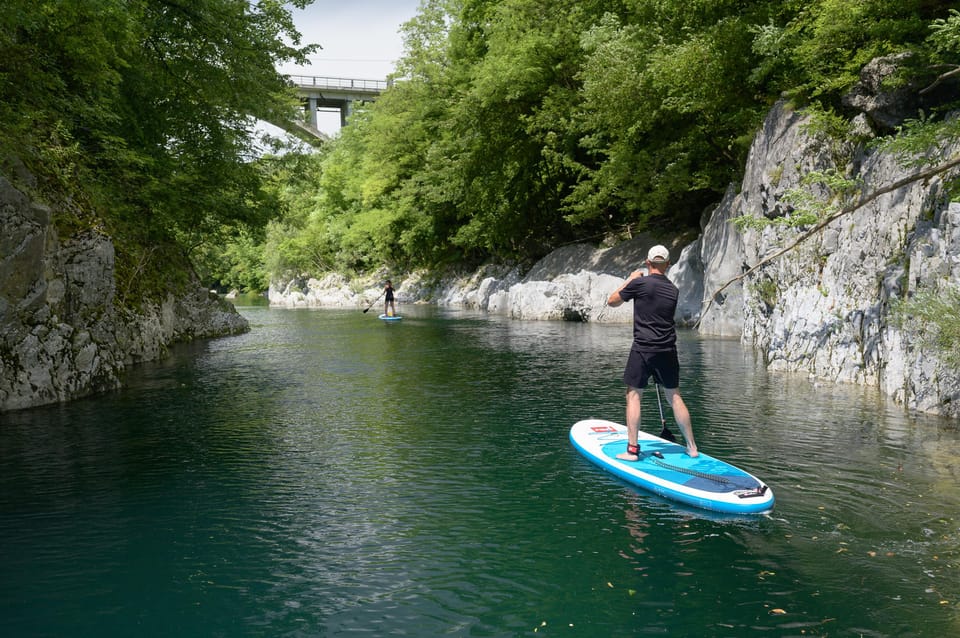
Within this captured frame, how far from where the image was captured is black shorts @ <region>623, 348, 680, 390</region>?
8180mm

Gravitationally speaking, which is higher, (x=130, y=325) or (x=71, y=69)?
A: (x=71, y=69)

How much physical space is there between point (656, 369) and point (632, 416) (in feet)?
2.01

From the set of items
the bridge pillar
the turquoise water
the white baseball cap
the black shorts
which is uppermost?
the bridge pillar

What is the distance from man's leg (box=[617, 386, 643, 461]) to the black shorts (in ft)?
0.28

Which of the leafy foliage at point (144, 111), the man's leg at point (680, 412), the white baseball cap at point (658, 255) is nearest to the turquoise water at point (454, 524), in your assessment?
the man's leg at point (680, 412)

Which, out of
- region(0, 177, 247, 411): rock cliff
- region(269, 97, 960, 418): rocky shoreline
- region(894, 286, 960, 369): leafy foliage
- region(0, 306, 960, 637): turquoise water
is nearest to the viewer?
region(0, 306, 960, 637): turquoise water

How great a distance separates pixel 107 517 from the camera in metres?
7.29

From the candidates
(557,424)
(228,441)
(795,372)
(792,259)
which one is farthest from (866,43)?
(228,441)

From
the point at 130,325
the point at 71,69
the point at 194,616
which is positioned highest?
the point at 71,69

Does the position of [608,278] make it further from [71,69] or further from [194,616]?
[194,616]

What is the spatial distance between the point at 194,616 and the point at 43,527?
2823 millimetres

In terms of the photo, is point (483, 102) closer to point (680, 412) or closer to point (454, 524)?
point (680, 412)

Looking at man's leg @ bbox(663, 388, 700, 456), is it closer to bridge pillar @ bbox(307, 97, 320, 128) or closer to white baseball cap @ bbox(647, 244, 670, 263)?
white baseball cap @ bbox(647, 244, 670, 263)

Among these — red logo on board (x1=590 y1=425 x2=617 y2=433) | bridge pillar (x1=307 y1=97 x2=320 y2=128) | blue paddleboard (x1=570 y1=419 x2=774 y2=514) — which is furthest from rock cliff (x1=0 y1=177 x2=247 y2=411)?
bridge pillar (x1=307 y1=97 x2=320 y2=128)
